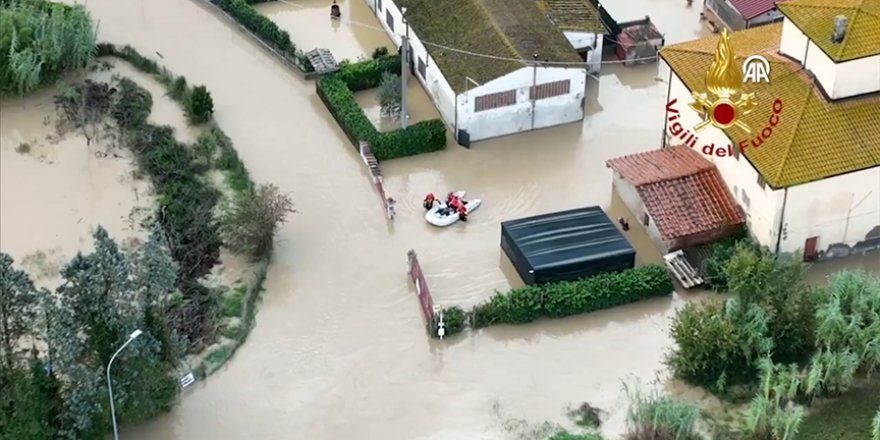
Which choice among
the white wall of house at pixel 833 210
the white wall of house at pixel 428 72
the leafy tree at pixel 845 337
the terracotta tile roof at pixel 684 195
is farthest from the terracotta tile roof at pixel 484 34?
the leafy tree at pixel 845 337

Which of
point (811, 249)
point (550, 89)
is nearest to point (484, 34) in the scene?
point (550, 89)

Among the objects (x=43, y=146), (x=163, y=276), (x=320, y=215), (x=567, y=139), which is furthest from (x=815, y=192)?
(x=43, y=146)

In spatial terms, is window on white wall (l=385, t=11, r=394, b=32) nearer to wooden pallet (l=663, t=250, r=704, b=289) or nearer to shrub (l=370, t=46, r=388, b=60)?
shrub (l=370, t=46, r=388, b=60)

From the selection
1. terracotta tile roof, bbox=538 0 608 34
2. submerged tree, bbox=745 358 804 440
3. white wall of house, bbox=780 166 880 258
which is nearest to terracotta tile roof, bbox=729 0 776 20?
terracotta tile roof, bbox=538 0 608 34

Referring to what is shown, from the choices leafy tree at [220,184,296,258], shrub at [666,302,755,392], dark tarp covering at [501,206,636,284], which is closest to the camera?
shrub at [666,302,755,392]

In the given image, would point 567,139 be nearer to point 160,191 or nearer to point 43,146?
point 160,191

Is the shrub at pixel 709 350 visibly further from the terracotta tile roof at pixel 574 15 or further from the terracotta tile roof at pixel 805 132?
the terracotta tile roof at pixel 574 15
